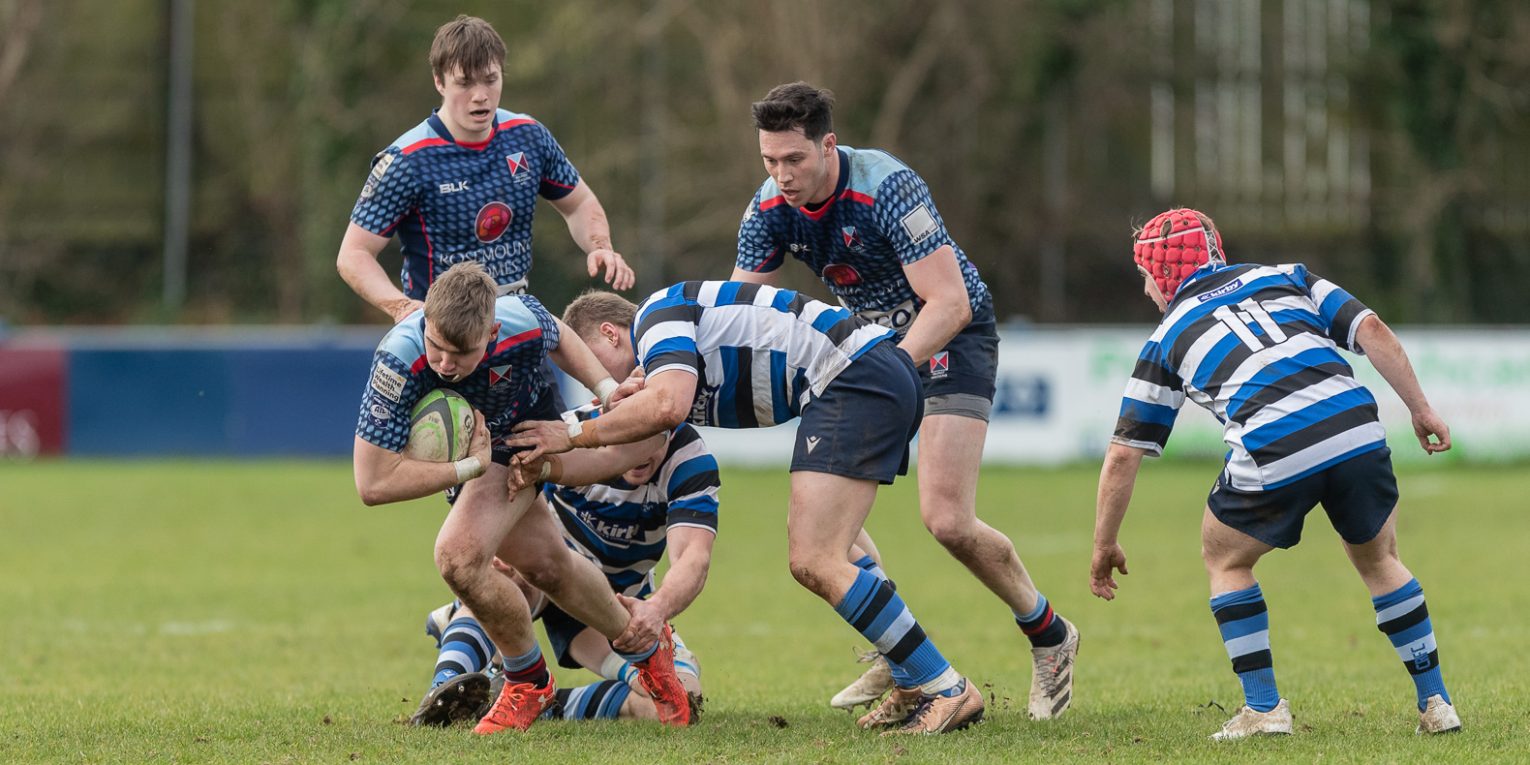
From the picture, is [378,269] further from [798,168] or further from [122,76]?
[122,76]

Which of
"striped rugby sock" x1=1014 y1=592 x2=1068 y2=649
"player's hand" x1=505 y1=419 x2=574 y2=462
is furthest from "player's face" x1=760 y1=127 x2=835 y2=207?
"striped rugby sock" x1=1014 y1=592 x2=1068 y2=649

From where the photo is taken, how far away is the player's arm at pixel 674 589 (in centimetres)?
579

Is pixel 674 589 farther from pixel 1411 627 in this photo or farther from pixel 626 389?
pixel 1411 627

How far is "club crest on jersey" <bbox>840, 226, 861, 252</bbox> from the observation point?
639 cm

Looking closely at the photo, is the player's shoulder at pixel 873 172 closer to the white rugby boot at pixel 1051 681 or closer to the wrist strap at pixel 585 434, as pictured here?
the wrist strap at pixel 585 434

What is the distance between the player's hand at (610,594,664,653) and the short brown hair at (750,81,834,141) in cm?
167

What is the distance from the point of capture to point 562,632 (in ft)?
22.5

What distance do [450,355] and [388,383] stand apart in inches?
10.4

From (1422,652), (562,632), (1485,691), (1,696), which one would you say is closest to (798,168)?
(562,632)

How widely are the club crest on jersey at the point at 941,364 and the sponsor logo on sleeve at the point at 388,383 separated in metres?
2.08

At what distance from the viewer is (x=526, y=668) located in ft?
20.1

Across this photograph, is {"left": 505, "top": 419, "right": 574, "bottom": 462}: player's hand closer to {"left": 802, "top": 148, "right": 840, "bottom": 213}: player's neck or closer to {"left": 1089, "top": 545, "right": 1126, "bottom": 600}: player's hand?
{"left": 802, "top": 148, "right": 840, "bottom": 213}: player's neck

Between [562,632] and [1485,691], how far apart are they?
3.47 meters

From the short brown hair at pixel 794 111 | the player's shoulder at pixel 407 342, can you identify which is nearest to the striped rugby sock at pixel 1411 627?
the short brown hair at pixel 794 111
